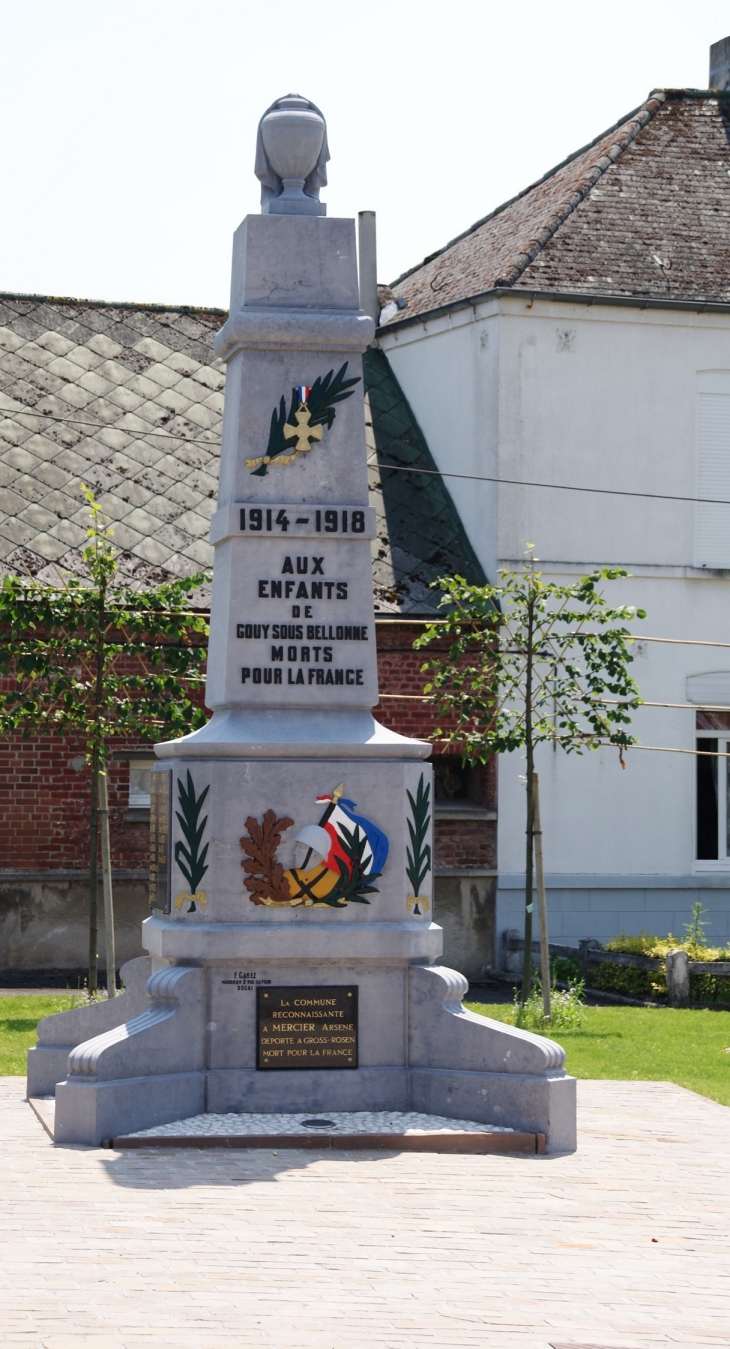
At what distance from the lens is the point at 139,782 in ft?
62.0

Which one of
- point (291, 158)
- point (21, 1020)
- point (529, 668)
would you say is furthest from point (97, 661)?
point (291, 158)

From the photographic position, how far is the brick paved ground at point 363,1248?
5.92 m

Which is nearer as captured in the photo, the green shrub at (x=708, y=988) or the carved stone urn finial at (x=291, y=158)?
the carved stone urn finial at (x=291, y=158)

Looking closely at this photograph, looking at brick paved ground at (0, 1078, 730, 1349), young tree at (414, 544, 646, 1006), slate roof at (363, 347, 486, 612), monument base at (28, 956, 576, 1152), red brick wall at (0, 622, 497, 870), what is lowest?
brick paved ground at (0, 1078, 730, 1349)

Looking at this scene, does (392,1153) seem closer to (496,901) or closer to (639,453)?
(496,901)

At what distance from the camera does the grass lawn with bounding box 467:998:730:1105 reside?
39.4ft

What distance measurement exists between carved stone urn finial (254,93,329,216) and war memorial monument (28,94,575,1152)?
0.05ft

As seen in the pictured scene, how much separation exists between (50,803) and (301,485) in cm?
894

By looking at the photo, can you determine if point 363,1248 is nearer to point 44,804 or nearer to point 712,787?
point 44,804

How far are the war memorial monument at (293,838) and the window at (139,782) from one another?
8.28 metres

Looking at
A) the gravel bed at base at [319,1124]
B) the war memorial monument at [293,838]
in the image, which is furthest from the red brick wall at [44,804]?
the gravel bed at base at [319,1124]

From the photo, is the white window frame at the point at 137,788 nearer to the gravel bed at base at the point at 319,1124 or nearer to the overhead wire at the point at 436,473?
the overhead wire at the point at 436,473

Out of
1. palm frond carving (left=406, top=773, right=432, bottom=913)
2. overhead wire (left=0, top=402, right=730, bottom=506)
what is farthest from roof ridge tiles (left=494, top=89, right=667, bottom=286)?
palm frond carving (left=406, top=773, right=432, bottom=913)

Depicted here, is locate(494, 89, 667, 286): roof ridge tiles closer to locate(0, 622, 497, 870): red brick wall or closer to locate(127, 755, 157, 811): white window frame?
locate(0, 622, 497, 870): red brick wall
